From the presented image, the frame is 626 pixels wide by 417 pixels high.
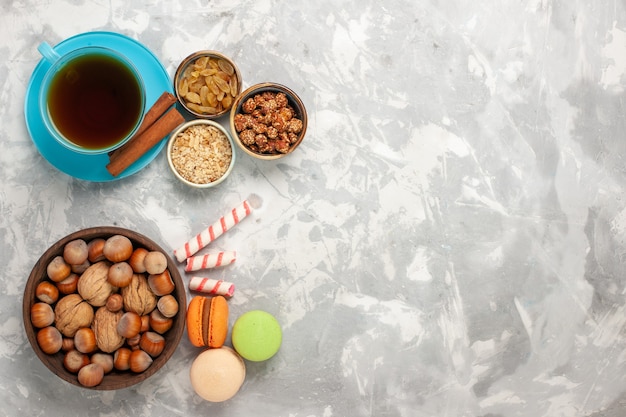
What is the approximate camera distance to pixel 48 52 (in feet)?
3.77

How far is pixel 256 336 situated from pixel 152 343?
222 mm

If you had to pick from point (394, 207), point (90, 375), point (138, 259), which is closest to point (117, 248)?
point (138, 259)

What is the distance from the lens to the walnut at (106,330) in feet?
4.07

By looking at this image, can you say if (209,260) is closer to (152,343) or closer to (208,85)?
(152,343)

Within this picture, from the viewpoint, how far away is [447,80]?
143cm

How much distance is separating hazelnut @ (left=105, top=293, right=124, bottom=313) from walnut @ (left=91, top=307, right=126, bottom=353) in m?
0.01

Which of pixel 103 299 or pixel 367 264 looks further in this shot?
pixel 367 264

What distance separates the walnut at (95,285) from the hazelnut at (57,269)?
38mm

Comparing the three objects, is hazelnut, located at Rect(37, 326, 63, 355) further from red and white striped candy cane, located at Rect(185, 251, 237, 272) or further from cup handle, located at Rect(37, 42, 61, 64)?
cup handle, located at Rect(37, 42, 61, 64)

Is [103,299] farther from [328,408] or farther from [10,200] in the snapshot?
[328,408]

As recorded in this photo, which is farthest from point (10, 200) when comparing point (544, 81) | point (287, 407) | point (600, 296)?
point (600, 296)

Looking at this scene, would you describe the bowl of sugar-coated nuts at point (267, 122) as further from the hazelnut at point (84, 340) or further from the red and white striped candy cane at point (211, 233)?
the hazelnut at point (84, 340)

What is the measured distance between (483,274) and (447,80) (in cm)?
48

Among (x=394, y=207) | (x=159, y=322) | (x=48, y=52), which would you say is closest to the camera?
(x=48, y=52)
